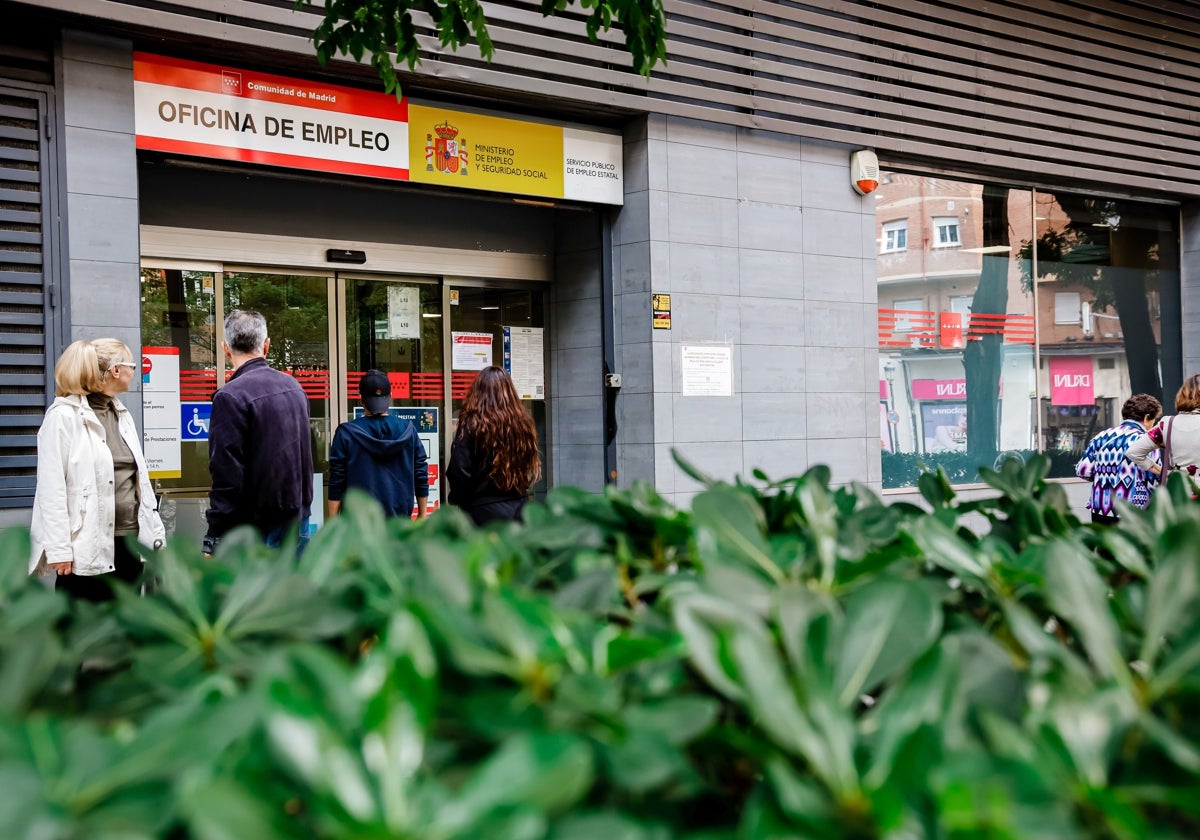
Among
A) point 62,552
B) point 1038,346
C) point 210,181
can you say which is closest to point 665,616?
point 62,552

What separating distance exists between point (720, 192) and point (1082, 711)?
8.36 meters

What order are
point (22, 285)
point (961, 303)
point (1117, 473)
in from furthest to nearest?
point (961, 303) < point (1117, 473) < point (22, 285)

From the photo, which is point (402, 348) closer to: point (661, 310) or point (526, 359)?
point (526, 359)

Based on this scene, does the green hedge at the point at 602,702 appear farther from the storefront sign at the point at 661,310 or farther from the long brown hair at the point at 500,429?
the storefront sign at the point at 661,310

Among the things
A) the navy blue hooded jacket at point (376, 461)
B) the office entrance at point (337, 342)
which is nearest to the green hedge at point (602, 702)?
the navy blue hooded jacket at point (376, 461)

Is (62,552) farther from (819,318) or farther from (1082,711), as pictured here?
(819,318)

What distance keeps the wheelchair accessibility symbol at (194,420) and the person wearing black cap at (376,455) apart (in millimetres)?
1458

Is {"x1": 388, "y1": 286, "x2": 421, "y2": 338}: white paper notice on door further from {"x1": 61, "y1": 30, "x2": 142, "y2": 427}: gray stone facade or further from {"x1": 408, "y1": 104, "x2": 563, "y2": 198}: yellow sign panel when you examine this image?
{"x1": 61, "y1": 30, "x2": 142, "y2": 427}: gray stone facade

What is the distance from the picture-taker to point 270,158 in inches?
286

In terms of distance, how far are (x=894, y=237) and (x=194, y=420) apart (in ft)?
20.7

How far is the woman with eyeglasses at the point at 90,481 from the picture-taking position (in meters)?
5.16

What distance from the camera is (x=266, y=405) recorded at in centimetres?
569

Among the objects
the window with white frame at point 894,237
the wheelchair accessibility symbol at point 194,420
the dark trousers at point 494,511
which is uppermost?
the window with white frame at point 894,237

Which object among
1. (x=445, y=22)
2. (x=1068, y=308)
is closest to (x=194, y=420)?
(x=445, y=22)
